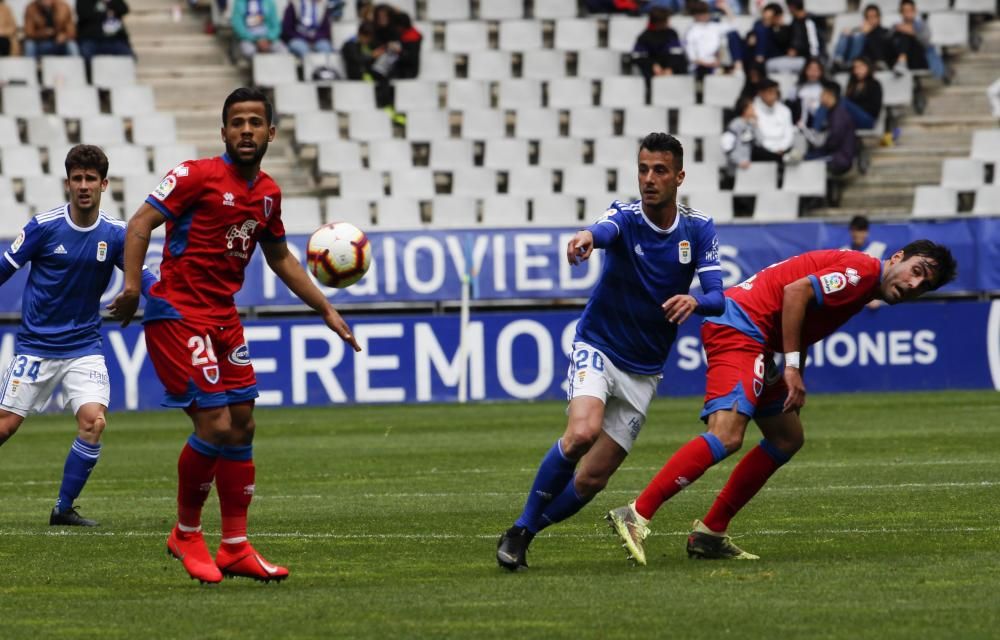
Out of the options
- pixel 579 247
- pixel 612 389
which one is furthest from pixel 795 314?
pixel 579 247

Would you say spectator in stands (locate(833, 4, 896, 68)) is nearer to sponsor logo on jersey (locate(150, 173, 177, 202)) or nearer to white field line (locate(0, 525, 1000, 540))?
white field line (locate(0, 525, 1000, 540))

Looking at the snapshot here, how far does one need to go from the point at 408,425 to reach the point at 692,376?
194 inches

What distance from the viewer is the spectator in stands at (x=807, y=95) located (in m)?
27.2

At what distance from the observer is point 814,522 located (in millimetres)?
11023

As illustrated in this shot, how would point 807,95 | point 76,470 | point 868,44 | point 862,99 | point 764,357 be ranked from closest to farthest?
point 764,357 → point 76,470 → point 807,95 → point 862,99 → point 868,44

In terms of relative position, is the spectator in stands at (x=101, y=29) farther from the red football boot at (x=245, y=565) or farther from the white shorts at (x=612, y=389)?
the red football boot at (x=245, y=565)

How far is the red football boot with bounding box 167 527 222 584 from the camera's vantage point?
28.6 ft

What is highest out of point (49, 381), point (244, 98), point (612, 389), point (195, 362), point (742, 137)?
point (244, 98)

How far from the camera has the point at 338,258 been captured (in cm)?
988

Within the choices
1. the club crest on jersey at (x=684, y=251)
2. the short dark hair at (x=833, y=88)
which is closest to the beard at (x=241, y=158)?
the club crest on jersey at (x=684, y=251)

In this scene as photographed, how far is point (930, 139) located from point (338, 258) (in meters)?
20.1

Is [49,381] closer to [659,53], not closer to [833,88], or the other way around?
[833,88]

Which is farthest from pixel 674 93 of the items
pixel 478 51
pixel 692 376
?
pixel 692 376

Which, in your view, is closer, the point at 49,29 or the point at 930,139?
the point at 930,139
